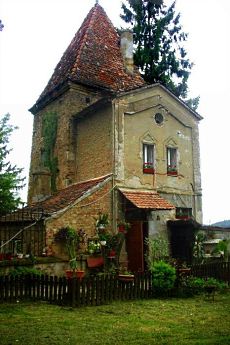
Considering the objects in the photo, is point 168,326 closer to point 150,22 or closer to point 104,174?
point 104,174

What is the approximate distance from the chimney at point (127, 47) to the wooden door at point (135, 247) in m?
10.2

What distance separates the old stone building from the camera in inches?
679

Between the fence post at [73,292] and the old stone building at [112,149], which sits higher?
the old stone building at [112,149]

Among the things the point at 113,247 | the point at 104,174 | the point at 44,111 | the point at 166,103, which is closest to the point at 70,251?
the point at 113,247

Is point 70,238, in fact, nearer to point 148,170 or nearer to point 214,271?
point 214,271

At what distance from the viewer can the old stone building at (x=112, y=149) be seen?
1726cm

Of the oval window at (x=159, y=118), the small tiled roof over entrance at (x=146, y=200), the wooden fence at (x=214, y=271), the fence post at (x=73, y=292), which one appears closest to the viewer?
the fence post at (x=73, y=292)

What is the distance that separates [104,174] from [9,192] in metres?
6.09

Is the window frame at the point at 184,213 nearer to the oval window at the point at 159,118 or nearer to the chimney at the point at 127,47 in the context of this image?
the oval window at the point at 159,118

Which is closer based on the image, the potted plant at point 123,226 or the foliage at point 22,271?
Answer: the foliage at point 22,271

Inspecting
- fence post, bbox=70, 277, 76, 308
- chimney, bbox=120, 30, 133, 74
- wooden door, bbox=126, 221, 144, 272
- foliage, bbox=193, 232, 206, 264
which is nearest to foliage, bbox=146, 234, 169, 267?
wooden door, bbox=126, 221, 144, 272

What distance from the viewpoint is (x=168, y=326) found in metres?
8.39

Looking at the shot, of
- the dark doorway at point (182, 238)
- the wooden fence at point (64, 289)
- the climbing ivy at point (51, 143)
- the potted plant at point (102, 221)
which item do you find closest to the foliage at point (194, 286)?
the wooden fence at point (64, 289)

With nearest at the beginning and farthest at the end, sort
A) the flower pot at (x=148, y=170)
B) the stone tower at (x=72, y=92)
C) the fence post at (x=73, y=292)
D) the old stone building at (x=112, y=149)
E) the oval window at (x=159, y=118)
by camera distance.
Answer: the fence post at (x=73, y=292) → the old stone building at (x=112, y=149) → the flower pot at (x=148, y=170) → the oval window at (x=159, y=118) → the stone tower at (x=72, y=92)
